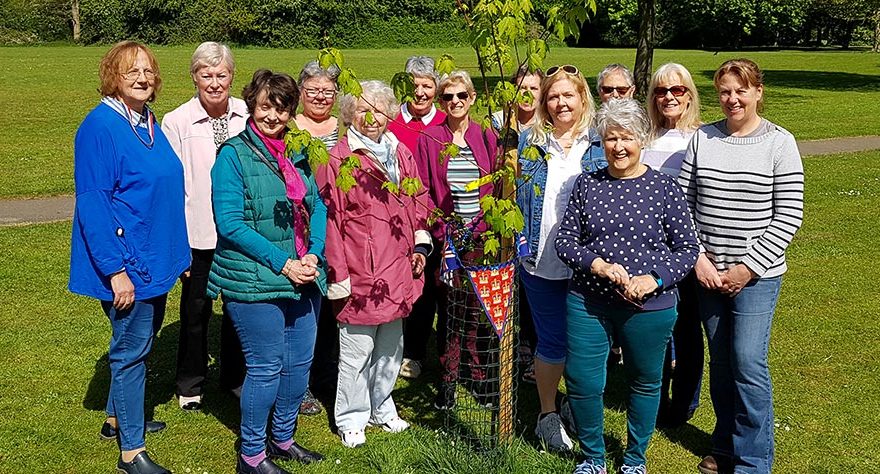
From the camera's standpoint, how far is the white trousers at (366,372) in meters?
4.72

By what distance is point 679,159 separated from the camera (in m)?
4.59

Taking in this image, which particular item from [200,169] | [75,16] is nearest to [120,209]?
[200,169]

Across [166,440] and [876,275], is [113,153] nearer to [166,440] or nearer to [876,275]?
[166,440]

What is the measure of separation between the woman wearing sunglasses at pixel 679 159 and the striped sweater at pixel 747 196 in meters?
0.39

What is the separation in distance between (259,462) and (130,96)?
81.6 inches

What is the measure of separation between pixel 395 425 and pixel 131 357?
167 cm

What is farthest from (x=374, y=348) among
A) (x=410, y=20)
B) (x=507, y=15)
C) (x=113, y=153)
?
(x=410, y=20)

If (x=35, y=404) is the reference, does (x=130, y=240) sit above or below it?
above

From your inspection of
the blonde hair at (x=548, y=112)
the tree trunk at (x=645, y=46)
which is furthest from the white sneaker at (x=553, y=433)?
the tree trunk at (x=645, y=46)

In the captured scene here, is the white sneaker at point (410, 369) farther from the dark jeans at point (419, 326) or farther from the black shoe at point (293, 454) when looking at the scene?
the black shoe at point (293, 454)

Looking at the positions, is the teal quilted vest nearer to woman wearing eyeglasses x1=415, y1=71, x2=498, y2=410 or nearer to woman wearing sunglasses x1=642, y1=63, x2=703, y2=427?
woman wearing eyeglasses x1=415, y1=71, x2=498, y2=410

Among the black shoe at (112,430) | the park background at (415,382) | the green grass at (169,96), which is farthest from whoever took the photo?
the green grass at (169,96)

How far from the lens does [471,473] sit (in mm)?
4234

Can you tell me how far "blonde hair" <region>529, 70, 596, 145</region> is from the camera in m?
4.46
